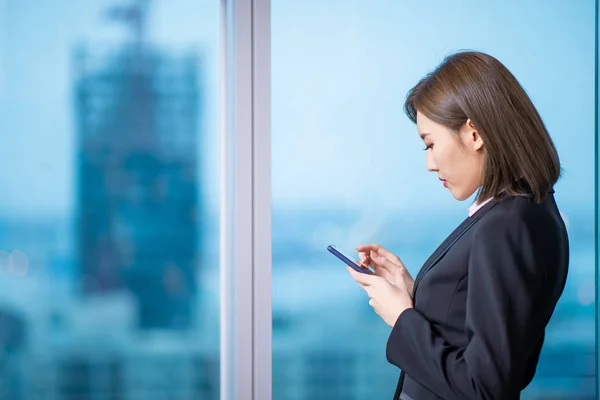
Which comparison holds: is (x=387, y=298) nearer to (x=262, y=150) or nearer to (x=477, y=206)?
(x=477, y=206)

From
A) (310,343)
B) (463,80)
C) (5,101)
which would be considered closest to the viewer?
(463,80)

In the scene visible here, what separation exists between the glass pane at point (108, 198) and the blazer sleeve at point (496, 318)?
2.76ft

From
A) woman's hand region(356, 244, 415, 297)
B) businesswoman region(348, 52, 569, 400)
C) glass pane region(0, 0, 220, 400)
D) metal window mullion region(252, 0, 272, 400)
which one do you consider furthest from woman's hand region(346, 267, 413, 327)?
glass pane region(0, 0, 220, 400)

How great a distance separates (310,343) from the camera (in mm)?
1833

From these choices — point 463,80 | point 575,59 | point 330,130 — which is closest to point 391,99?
point 330,130

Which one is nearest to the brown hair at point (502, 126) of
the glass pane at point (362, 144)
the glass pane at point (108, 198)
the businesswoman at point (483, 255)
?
the businesswoman at point (483, 255)

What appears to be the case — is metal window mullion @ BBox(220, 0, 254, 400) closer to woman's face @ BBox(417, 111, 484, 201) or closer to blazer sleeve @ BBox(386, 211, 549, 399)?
woman's face @ BBox(417, 111, 484, 201)

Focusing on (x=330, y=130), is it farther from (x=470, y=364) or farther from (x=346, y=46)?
(x=470, y=364)

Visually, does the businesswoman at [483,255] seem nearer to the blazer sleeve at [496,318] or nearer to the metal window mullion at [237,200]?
the blazer sleeve at [496,318]

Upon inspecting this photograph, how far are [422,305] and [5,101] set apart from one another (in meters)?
1.13

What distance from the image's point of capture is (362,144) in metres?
1.80

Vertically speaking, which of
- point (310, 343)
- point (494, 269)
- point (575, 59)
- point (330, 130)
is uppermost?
point (575, 59)

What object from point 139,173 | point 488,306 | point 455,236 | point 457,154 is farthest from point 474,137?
point 139,173

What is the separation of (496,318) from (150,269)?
38.4 inches
